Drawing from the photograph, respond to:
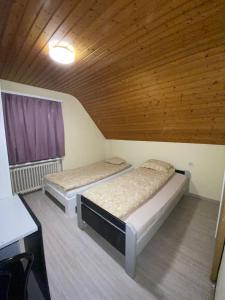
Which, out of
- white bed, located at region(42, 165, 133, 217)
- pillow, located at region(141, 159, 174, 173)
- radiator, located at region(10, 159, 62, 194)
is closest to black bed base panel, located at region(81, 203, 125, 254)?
white bed, located at region(42, 165, 133, 217)

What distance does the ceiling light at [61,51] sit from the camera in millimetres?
1608

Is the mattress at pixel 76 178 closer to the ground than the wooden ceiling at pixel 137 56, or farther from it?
closer to the ground

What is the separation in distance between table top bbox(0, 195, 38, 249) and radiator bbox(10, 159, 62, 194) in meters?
1.76

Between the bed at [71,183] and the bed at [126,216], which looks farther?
the bed at [71,183]

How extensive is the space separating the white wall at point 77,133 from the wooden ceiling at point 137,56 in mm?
486

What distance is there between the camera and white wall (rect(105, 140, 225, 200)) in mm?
2693

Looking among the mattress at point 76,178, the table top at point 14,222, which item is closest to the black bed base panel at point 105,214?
the mattress at point 76,178

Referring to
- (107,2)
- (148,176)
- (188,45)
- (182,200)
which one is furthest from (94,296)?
(188,45)

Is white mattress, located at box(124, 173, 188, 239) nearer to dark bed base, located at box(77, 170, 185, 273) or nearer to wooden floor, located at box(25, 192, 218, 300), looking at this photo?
dark bed base, located at box(77, 170, 185, 273)

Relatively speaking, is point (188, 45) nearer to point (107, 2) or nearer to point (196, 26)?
point (196, 26)

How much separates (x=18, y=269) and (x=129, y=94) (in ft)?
8.72

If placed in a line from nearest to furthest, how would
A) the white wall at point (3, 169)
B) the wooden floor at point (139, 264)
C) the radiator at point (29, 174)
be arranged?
the wooden floor at point (139, 264) → the white wall at point (3, 169) → the radiator at point (29, 174)

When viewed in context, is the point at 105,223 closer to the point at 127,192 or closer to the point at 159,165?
the point at 127,192

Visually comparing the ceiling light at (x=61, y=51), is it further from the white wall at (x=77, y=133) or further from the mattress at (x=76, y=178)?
the mattress at (x=76, y=178)
